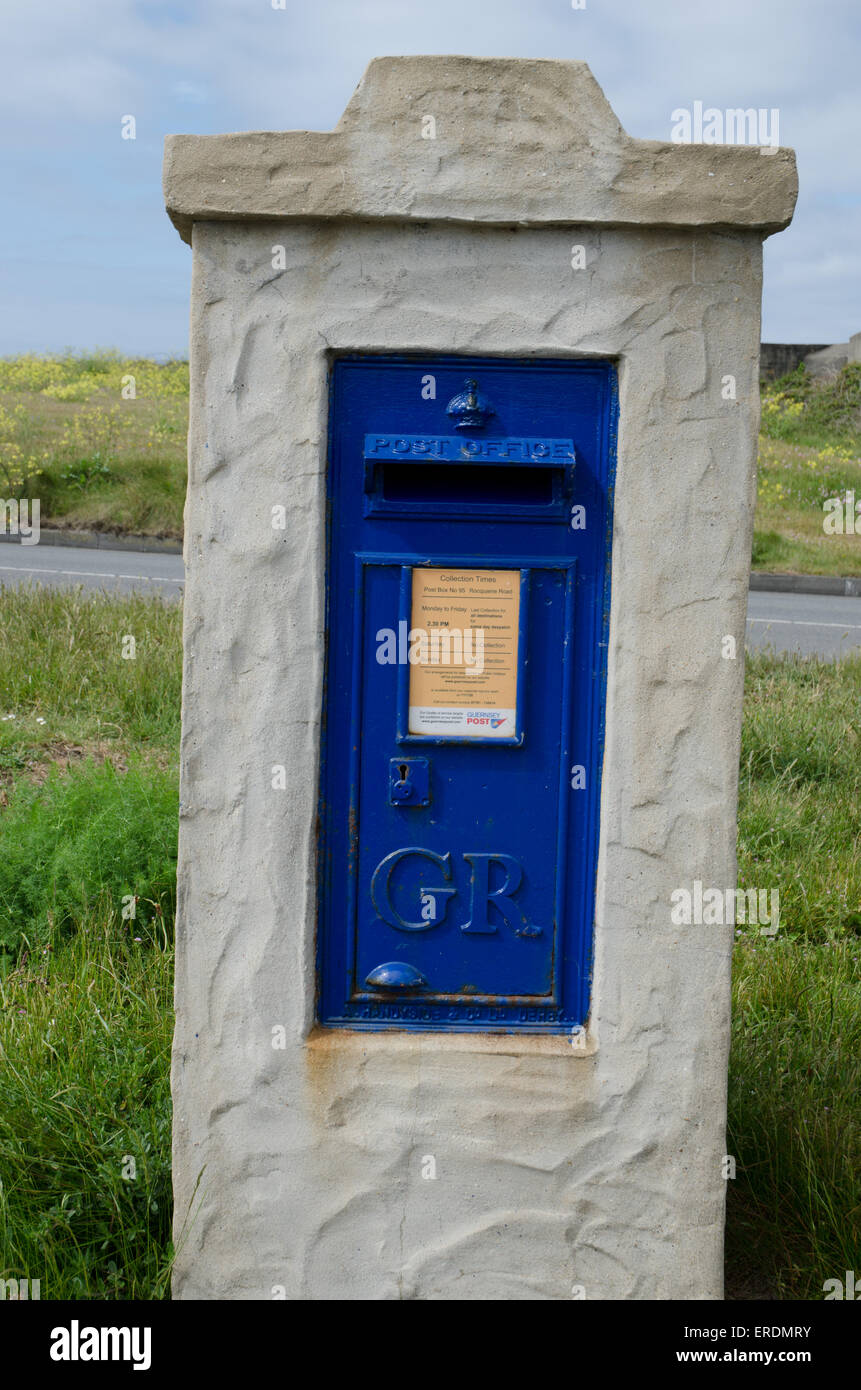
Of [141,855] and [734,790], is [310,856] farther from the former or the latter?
[141,855]

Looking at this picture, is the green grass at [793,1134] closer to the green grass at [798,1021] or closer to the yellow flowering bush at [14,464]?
the green grass at [798,1021]

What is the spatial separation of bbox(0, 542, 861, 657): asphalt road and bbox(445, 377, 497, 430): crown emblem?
19.3ft

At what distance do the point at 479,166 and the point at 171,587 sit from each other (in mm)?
7958

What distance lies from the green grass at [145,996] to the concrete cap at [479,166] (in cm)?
196

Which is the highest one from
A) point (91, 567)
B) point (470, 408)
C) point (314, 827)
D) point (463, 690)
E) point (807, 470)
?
point (807, 470)

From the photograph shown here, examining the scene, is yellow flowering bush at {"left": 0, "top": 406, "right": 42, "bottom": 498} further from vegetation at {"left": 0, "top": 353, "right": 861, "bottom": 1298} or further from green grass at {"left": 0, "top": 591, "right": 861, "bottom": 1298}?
green grass at {"left": 0, "top": 591, "right": 861, "bottom": 1298}

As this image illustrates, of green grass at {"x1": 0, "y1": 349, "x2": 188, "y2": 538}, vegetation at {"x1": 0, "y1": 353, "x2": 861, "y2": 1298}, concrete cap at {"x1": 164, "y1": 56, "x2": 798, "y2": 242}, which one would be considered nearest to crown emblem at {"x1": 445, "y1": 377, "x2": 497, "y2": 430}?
concrete cap at {"x1": 164, "y1": 56, "x2": 798, "y2": 242}

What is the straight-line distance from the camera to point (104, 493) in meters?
14.2

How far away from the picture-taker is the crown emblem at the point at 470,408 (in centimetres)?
212

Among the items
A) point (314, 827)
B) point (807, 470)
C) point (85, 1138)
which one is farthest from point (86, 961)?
point (807, 470)

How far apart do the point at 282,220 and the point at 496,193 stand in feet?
1.31

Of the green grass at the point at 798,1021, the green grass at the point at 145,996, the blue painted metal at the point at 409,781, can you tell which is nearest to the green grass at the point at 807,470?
the green grass at the point at 145,996

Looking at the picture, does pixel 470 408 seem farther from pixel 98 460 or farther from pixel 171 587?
pixel 98 460

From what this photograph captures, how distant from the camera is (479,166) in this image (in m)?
2.06
